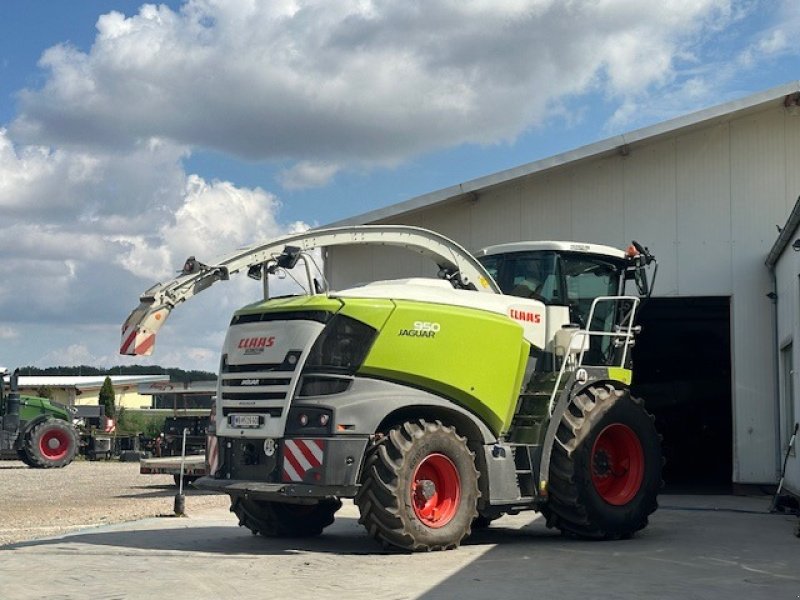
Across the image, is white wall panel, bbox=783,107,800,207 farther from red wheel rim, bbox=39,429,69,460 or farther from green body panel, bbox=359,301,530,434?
red wheel rim, bbox=39,429,69,460

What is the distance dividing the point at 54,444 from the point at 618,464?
22733 millimetres

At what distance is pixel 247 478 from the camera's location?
10.7 metres

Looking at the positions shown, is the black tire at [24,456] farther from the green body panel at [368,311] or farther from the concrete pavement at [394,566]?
the green body panel at [368,311]

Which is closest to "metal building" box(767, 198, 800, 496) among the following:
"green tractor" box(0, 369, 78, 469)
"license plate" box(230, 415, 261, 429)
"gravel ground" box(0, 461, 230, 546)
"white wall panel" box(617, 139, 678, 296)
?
"white wall panel" box(617, 139, 678, 296)

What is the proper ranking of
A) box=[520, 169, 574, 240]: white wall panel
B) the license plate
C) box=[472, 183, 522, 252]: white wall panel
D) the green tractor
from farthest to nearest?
1. the green tractor
2. box=[472, 183, 522, 252]: white wall panel
3. box=[520, 169, 574, 240]: white wall panel
4. the license plate

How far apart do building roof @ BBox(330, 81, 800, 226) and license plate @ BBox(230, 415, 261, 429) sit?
29.4ft

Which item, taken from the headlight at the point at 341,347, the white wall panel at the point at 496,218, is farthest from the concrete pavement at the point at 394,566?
the white wall panel at the point at 496,218

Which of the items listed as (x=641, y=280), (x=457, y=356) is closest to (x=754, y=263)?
(x=641, y=280)

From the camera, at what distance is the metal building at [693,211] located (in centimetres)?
1845

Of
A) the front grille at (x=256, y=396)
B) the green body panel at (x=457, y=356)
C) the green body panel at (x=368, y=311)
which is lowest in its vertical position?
the front grille at (x=256, y=396)

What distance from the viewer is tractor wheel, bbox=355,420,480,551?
10.1 meters

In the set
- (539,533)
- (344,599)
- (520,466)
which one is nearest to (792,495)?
(539,533)

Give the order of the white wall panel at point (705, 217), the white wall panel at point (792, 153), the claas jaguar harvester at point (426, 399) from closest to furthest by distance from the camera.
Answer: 1. the claas jaguar harvester at point (426, 399)
2. the white wall panel at point (792, 153)
3. the white wall panel at point (705, 217)

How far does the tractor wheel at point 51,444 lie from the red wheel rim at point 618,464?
73.0ft
